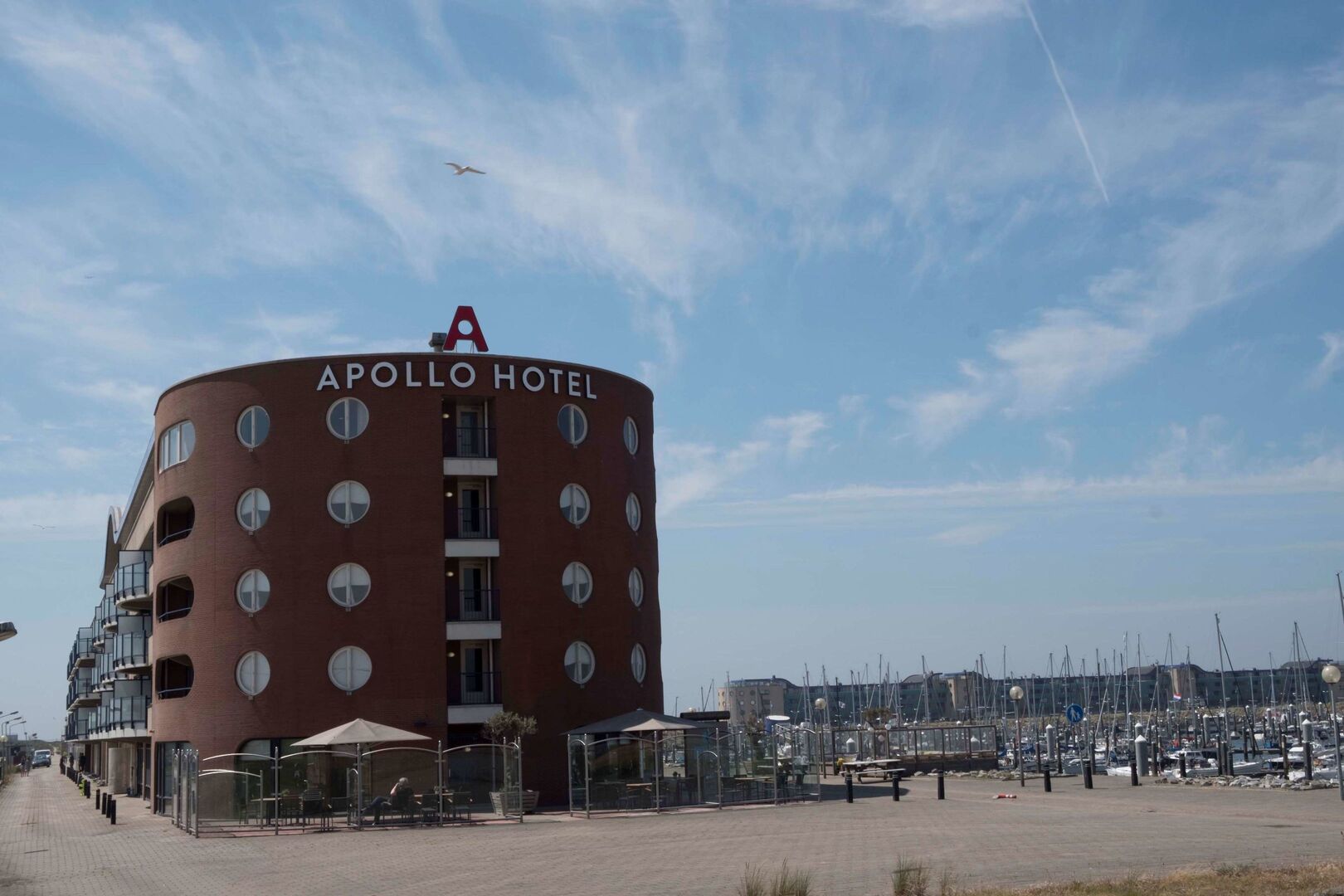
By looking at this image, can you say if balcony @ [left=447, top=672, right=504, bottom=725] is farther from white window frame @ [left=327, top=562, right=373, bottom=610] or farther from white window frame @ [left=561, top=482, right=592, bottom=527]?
white window frame @ [left=561, top=482, right=592, bottom=527]

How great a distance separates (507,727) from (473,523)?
7.85 m

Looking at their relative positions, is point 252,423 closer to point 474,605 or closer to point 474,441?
point 474,441

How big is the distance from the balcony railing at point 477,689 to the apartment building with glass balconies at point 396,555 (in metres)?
0.08

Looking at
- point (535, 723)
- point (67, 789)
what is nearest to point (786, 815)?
point (535, 723)

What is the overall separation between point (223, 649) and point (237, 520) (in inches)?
174

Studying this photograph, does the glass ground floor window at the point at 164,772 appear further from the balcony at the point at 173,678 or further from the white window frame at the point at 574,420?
the white window frame at the point at 574,420

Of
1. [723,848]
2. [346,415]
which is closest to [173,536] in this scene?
[346,415]

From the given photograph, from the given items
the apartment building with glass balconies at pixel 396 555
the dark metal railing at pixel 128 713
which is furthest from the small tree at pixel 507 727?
the dark metal railing at pixel 128 713

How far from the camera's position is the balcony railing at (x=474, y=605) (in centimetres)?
4731

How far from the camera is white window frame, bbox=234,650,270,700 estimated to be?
45.6 meters

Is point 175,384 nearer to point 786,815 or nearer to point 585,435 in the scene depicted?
point 585,435

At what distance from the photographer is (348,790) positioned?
132 feet

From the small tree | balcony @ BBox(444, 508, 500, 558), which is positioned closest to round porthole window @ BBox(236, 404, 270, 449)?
balcony @ BBox(444, 508, 500, 558)

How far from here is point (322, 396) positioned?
47188 millimetres
